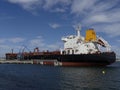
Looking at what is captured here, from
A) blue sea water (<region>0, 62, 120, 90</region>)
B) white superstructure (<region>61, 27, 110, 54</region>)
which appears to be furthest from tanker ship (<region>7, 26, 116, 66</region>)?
blue sea water (<region>0, 62, 120, 90</region>)

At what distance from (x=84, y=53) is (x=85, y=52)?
0.90 m

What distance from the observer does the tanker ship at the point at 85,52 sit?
3585 inches

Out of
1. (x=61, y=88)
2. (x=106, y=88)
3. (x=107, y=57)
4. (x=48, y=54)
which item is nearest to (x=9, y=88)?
(x=61, y=88)

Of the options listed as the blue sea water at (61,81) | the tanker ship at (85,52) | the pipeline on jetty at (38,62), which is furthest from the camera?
the pipeline on jetty at (38,62)

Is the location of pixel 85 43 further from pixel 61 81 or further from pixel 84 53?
pixel 61 81

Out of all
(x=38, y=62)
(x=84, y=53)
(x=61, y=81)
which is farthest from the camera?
(x=38, y=62)

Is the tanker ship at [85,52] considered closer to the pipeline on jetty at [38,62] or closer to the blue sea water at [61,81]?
the pipeline on jetty at [38,62]

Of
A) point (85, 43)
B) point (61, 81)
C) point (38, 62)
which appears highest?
point (85, 43)

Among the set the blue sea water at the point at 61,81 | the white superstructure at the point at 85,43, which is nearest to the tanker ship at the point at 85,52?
the white superstructure at the point at 85,43

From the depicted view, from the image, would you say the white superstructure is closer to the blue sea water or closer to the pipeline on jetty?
the pipeline on jetty

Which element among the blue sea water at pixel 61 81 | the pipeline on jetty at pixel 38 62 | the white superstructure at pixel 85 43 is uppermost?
the white superstructure at pixel 85 43

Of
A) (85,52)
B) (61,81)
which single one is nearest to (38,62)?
(85,52)

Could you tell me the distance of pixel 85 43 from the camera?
100062 millimetres

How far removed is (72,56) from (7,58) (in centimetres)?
7210
